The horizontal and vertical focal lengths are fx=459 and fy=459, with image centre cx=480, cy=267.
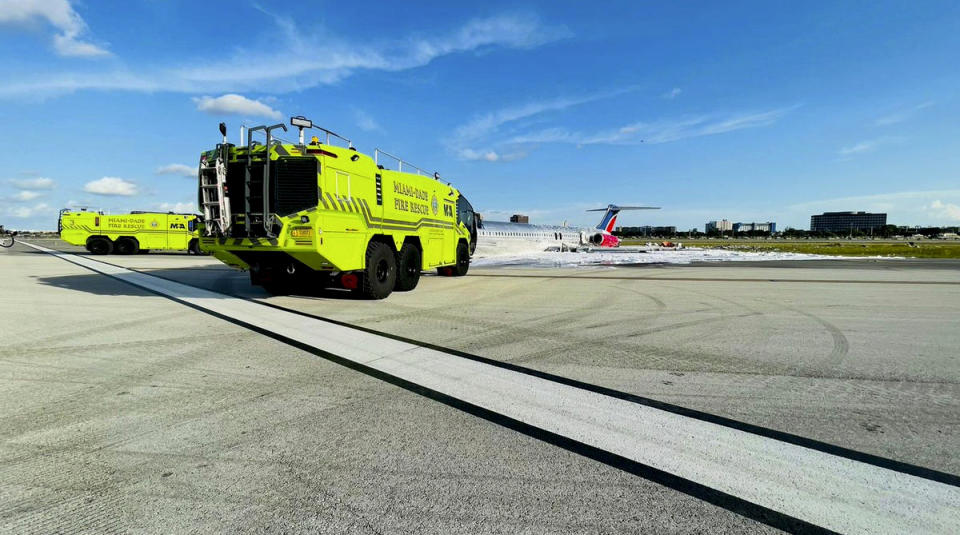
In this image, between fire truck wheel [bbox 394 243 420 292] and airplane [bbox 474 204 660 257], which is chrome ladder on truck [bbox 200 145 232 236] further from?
airplane [bbox 474 204 660 257]

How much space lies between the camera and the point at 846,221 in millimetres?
183500

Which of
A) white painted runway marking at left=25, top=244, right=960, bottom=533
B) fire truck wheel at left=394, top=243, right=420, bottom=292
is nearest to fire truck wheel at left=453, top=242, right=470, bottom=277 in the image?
fire truck wheel at left=394, top=243, right=420, bottom=292

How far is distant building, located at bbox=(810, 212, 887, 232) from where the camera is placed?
176 m

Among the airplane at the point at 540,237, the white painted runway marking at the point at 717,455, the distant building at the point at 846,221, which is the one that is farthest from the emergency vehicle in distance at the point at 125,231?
the distant building at the point at 846,221

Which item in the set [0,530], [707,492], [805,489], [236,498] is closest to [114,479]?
[0,530]

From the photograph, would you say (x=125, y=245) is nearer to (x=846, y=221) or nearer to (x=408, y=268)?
(x=408, y=268)

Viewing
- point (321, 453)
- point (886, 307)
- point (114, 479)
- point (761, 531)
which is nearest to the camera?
point (761, 531)

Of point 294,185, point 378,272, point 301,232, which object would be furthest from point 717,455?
point 378,272

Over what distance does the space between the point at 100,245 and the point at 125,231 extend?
1810 mm

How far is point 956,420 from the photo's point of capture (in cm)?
328

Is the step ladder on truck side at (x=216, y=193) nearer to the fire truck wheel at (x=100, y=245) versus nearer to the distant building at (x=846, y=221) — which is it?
the fire truck wheel at (x=100, y=245)

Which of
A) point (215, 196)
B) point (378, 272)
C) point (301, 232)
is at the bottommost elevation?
point (378, 272)

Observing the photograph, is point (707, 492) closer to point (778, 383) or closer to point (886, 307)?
point (778, 383)

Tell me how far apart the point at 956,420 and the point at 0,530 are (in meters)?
5.67
